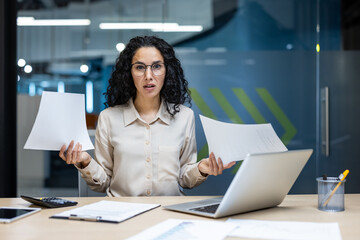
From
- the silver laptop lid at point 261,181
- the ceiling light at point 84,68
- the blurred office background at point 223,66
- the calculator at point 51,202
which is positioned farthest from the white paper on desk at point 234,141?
the ceiling light at point 84,68

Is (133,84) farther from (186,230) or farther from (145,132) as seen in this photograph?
(186,230)

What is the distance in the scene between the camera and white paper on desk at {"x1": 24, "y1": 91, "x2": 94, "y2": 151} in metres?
1.48

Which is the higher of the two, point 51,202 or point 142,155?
point 142,155

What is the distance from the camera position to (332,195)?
137 cm

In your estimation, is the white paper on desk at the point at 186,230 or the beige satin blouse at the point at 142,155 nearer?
the white paper on desk at the point at 186,230

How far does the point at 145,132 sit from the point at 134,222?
842 mm

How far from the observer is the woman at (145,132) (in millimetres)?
1979

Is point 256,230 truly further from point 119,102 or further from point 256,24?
point 256,24

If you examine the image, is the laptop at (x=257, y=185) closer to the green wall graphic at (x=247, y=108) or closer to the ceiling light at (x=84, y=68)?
the green wall graphic at (x=247, y=108)

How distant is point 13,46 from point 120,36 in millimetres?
926

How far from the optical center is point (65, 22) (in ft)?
11.5

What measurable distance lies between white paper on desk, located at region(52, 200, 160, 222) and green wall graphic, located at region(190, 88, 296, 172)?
200 cm

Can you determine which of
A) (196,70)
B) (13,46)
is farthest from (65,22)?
(196,70)

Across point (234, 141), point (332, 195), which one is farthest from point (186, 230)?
point (332, 195)
